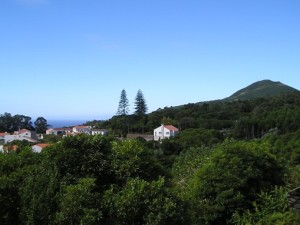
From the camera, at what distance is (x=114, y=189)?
31.8 ft

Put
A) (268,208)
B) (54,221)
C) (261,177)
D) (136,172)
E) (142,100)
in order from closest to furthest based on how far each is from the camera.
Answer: (54,221) < (136,172) < (268,208) < (261,177) < (142,100)

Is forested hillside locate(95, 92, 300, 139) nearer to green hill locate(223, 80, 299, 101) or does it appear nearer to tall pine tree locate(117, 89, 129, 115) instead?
tall pine tree locate(117, 89, 129, 115)

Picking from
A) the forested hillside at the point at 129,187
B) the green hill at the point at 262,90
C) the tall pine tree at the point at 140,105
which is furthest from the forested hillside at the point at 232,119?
the green hill at the point at 262,90

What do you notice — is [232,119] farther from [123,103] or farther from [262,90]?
[262,90]

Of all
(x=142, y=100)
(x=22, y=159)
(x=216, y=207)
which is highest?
(x=142, y=100)

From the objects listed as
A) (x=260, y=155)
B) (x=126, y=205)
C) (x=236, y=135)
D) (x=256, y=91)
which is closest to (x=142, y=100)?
(x=236, y=135)

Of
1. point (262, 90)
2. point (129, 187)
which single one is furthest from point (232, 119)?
point (262, 90)

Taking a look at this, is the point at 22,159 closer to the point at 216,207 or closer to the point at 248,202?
the point at 216,207

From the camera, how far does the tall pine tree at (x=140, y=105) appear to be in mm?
80125

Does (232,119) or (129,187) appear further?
(232,119)

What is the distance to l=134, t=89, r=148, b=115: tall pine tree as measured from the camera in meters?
80.1

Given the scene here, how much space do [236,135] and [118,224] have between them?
5523 cm

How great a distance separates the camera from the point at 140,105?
80188mm

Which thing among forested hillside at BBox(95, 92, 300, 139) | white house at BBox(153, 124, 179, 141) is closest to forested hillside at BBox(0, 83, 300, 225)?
forested hillside at BBox(95, 92, 300, 139)
